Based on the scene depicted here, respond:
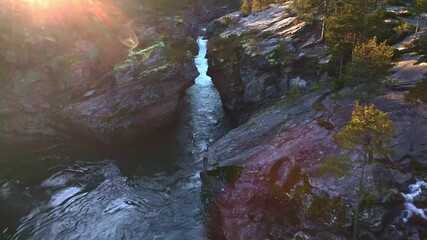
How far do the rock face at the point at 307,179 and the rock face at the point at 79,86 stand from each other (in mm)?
13090

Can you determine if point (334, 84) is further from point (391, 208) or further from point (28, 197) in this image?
point (28, 197)

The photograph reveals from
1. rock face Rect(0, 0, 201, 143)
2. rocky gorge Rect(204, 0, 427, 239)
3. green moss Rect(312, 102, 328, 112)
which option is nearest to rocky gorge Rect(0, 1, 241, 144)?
rock face Rect(0, 0, 201, 143)

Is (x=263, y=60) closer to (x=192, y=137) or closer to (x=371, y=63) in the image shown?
(x=192, y=137)

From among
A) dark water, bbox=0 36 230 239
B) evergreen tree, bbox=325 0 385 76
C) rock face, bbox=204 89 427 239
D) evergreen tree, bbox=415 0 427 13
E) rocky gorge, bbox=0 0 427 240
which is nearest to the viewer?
rock face, bbox=204 89 427 239

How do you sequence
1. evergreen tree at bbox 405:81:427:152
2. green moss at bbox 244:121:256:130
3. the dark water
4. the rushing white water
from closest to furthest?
the rushing white water
evergreen tree at bbox 405:81:427:152
the dark water
green moss at bbox 244:121:256:130

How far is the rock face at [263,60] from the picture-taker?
109ft

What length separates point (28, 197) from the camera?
28.3m

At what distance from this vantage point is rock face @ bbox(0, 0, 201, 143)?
36125 mm

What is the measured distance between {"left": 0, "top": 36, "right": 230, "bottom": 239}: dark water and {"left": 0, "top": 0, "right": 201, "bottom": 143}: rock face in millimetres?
2372

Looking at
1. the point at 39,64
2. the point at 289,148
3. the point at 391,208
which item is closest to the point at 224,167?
the point at 289,148

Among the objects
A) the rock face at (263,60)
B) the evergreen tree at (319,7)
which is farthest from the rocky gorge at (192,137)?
the evergreen tree at (319,7)

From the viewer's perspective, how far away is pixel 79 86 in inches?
1486

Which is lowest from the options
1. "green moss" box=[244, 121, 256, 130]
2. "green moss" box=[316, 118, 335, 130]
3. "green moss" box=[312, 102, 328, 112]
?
"green moss" box=[244, 121, 256, 130]

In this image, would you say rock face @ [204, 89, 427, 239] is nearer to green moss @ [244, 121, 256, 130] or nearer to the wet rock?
green moss @ [244, 121, 256, 130]
